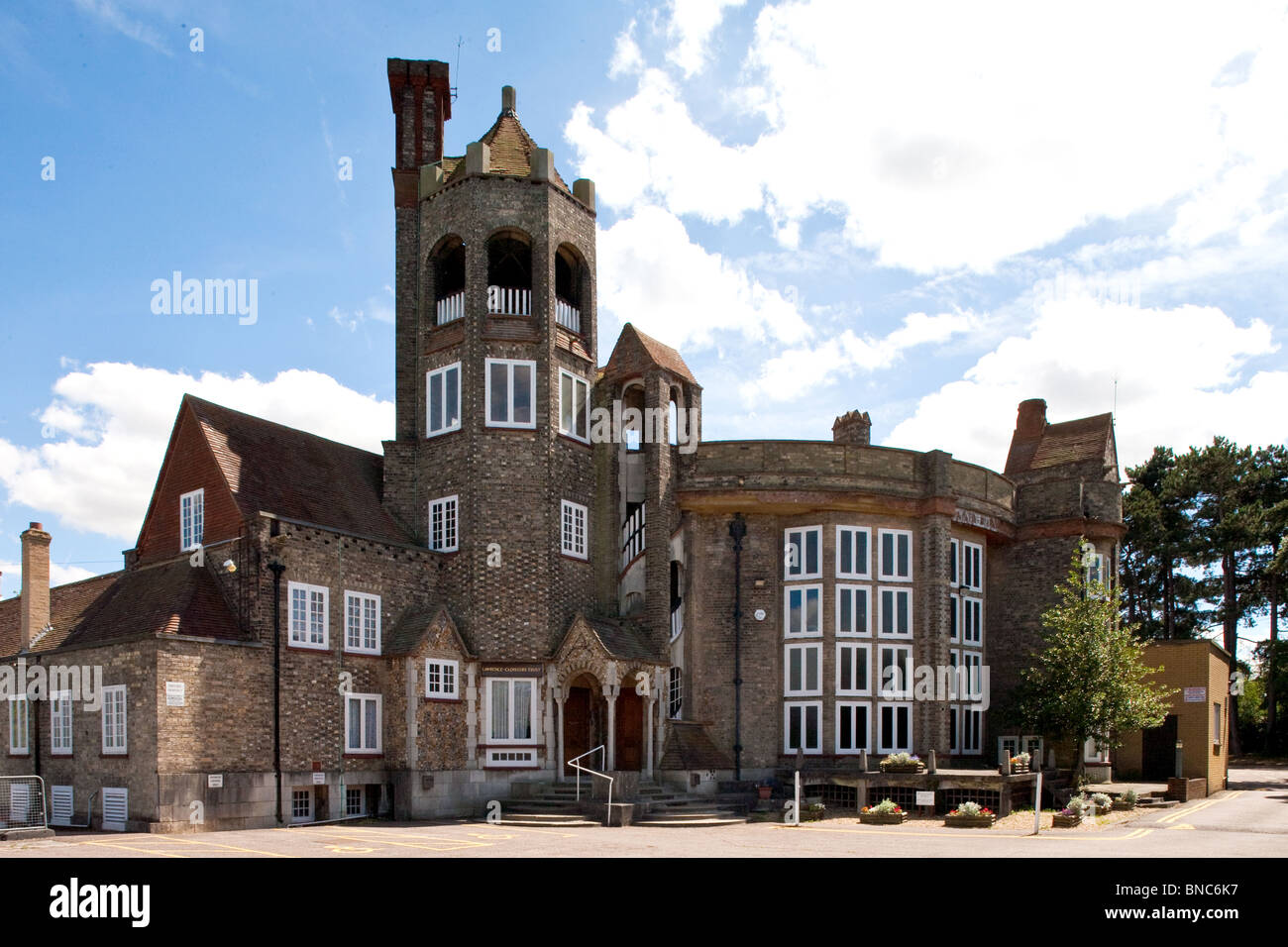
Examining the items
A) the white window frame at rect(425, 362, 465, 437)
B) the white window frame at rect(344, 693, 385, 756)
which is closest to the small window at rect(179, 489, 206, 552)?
the white window frame at rect(344, 693, 385, 756)

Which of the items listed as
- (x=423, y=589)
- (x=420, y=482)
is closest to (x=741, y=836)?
(x=423, y=589)

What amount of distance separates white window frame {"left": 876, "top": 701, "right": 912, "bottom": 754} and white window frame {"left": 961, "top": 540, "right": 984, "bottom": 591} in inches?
202

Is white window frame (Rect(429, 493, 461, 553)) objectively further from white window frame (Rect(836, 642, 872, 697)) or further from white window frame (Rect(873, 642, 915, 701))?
white window frame (Rect(873, 642, 915, 701))

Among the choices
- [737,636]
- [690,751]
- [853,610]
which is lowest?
[690,751]

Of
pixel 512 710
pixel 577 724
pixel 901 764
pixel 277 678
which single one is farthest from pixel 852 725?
pixel 277 678

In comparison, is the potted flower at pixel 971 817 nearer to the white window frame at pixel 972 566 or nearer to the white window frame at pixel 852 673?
the white window frame at pixel 852 673

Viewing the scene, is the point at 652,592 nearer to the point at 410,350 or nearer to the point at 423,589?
the point at 423,589

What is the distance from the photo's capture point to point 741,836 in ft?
82.7

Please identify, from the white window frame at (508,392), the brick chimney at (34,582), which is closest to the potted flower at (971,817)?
the white window frame at (508,392)

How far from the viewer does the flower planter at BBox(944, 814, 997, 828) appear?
27.0 meters

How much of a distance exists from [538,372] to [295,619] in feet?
33.5

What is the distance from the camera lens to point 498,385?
3378cm

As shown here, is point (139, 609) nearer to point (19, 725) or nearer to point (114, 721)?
point (114, 721)

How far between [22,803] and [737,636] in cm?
1940
